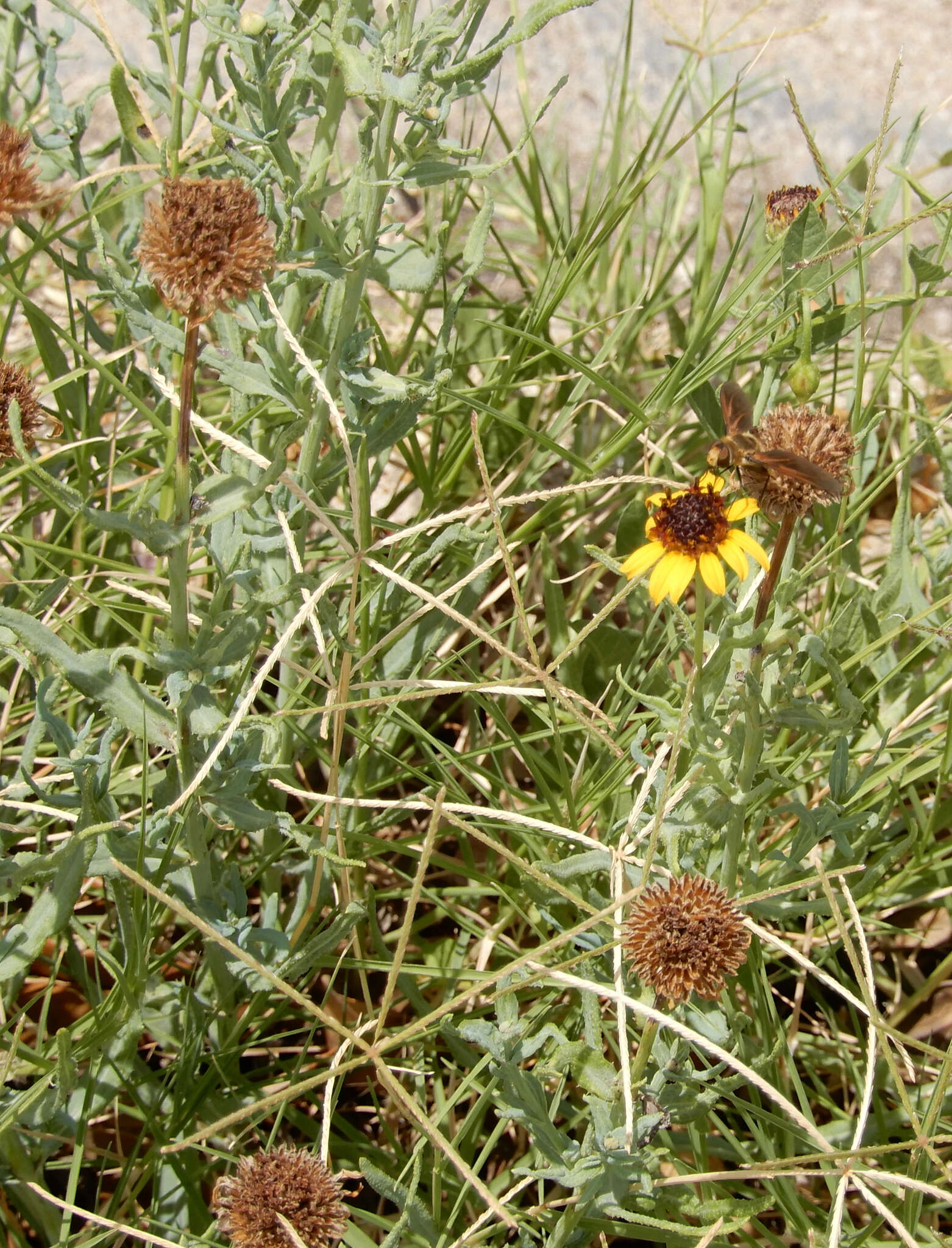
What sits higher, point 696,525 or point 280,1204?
point 696,525

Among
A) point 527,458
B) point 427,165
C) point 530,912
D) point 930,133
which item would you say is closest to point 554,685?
point 530,912

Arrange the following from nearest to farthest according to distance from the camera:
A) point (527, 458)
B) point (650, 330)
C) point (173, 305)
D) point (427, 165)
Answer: point (173, 305)
point (427, 165)
point (527, 458)
point (650, 330)

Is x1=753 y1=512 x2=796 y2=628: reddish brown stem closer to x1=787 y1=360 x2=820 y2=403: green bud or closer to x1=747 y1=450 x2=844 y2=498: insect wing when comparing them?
x1=747 y1=450 x2=844 y2=498: insect wing

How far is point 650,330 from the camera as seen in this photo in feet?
9.57

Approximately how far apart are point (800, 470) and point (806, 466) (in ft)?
0.04

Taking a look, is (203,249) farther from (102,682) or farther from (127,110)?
(127,110)

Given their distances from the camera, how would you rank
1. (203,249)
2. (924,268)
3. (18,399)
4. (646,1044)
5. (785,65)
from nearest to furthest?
Result: 1. (203,249)
2. (646,1044)
3. (18,399)
4. (924,268)
5. (785,65)

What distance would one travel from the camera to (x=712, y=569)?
1.44 m

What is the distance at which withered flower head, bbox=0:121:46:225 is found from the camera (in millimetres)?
1408

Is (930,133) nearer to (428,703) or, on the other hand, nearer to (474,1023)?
(428,703)

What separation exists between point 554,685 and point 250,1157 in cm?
69

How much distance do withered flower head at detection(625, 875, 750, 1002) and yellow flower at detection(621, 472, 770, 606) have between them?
363 mm

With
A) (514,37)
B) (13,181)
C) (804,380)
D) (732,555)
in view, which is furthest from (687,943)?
(13,181)

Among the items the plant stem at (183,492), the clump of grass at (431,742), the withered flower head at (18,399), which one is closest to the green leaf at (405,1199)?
the clump of grass at (431,742)
